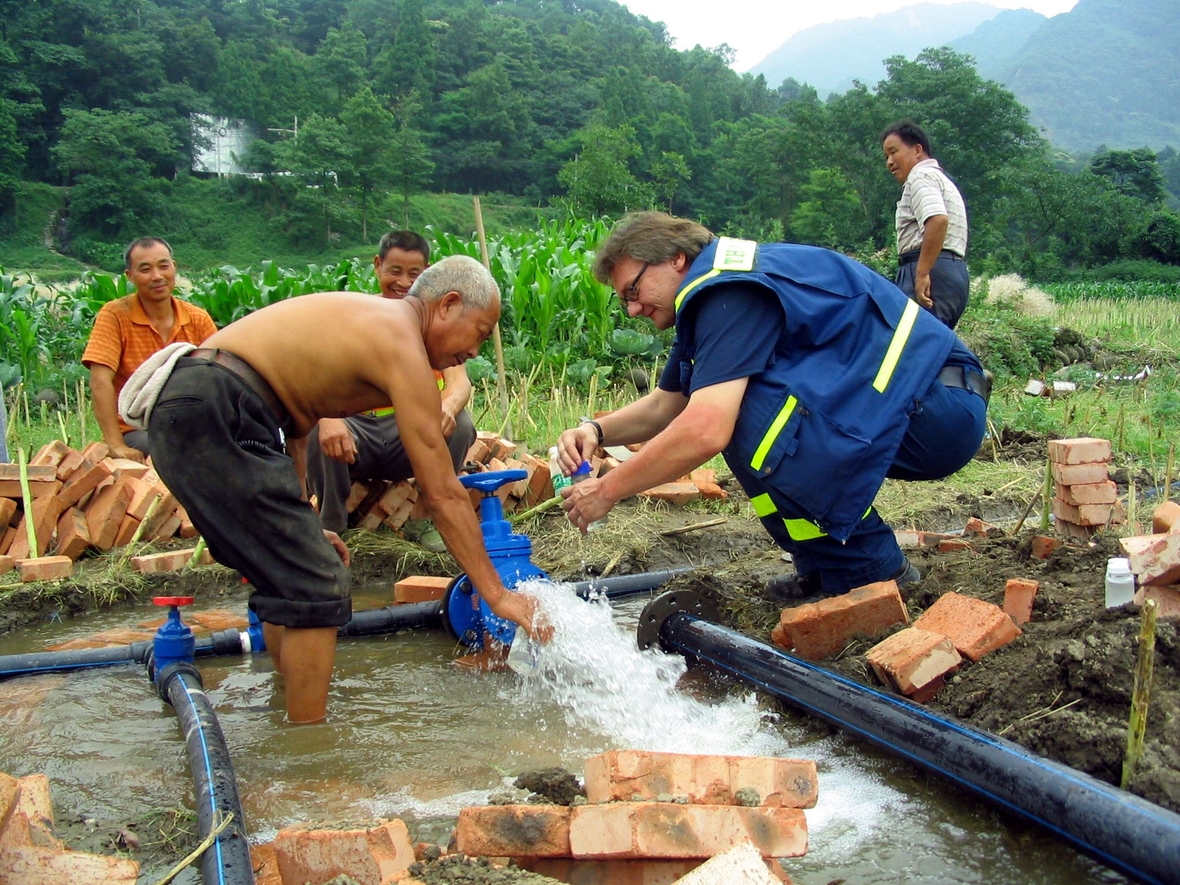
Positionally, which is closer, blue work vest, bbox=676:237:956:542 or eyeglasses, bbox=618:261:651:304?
blue work vest, bbox=676:237:956:542

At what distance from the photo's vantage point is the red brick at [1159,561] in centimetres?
234

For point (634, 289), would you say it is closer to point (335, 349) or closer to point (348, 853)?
point (335, 349)

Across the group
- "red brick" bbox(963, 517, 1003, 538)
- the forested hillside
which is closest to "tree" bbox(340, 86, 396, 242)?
the forested hillside

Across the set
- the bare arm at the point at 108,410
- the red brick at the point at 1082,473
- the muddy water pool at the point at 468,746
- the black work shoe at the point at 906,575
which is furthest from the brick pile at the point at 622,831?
the bare arm at the point at 108,410

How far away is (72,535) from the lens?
491 centimetres

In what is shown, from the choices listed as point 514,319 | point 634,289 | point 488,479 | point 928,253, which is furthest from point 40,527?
point 514,319

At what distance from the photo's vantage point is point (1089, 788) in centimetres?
185

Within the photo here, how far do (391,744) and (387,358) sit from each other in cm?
117

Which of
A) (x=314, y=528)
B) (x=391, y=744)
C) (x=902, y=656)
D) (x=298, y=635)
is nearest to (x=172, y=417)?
(x=314, y=528)

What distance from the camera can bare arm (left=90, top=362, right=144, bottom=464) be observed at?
548cm

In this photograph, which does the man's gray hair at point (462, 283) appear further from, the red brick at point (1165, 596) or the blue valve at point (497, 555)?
the red brick at point (1165, 596)

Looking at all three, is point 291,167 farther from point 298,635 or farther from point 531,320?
point 298,635

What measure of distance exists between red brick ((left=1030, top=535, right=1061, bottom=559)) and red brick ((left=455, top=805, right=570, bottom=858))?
8.11 ft

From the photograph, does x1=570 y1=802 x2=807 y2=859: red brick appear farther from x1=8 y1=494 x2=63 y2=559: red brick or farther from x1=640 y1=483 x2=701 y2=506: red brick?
x1=8 y1=494 x2=63 y2=559: red brick
